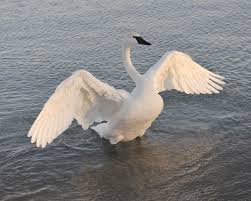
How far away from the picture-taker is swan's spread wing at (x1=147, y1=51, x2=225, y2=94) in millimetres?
10844

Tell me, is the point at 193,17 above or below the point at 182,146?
above

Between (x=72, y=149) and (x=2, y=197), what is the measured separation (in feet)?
6.19

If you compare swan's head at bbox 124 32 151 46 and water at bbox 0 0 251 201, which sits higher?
swan's head at bbox 124 32 151 46

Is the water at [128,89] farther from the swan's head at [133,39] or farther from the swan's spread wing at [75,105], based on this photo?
the swan's head at [133,39]

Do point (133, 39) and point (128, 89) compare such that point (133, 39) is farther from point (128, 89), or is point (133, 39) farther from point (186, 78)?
point (128, 89)

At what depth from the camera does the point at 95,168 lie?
981cm

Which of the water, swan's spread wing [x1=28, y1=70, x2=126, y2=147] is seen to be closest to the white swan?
swan's spread wing [x1=28, y1=70, x2=126, y2=147]

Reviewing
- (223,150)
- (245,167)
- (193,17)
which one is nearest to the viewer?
(245,167)

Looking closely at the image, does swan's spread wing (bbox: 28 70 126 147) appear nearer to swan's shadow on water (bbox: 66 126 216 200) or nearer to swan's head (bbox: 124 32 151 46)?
swan's shadow on water (bbox: 66 126 216 200)

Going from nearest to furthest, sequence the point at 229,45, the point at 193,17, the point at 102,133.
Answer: the point at 102,133 → the point at 229,45 → the point at 193,17

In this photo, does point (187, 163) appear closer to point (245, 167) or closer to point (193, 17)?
point (245, 167)

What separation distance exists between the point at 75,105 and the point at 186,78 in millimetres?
2534

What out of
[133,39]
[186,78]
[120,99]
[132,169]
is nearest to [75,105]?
[120,99]

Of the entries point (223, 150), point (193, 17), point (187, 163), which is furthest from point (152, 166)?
point (193, 17)
